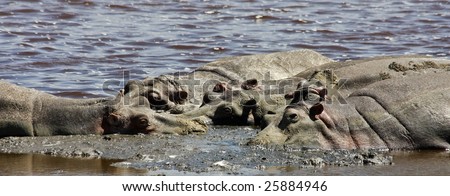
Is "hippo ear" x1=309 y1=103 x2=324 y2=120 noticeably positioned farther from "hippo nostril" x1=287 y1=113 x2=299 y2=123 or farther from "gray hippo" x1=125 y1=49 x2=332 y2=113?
"gray hippo" x1=125 y1=49 x2=332 y2=113

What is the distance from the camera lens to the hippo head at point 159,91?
35.0 feet

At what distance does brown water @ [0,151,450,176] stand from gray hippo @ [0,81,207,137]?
35.8 inches

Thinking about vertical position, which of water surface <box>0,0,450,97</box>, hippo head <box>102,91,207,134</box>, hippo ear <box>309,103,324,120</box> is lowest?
water surface <box>0,0,450,97</box>

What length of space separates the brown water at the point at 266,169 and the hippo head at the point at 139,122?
105cm

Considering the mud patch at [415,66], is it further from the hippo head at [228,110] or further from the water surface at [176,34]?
the water surface at [176,34]

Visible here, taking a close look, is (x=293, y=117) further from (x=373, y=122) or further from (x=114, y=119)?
(x=114, y=119)

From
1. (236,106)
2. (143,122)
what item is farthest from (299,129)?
(236,106)

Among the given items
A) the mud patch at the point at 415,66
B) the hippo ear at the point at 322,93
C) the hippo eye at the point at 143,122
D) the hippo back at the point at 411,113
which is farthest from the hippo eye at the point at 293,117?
the mud patch at the point at 415,66

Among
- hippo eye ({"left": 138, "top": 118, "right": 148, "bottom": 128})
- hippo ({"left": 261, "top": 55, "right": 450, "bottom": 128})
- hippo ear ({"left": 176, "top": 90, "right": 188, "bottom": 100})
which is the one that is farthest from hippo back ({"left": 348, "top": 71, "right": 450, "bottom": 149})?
hippo ear ({"left": 176, "top": 90, "right": 188, "bottom": 100})

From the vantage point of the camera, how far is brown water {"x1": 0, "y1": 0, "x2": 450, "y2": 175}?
15102mm

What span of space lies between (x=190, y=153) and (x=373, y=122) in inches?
64.5

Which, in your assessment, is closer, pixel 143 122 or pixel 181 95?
pixel 143 122

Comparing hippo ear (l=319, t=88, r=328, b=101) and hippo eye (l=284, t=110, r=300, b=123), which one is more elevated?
hippo ear (l=319, t=88, r=328, b=101)

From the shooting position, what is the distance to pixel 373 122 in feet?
30.1
